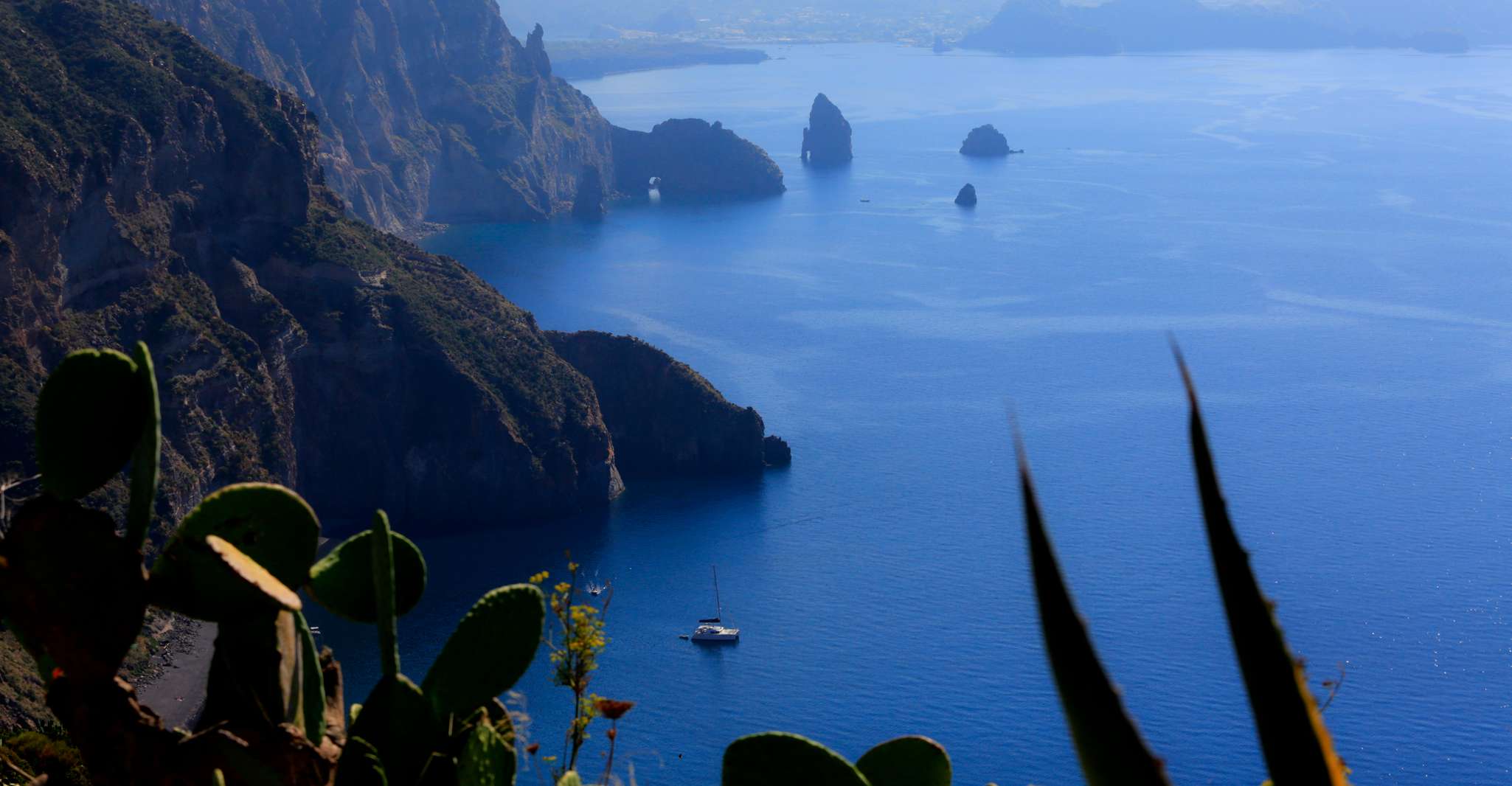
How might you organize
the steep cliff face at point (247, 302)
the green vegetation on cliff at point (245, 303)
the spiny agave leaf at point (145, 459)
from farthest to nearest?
the steep cliff face at point (247, 302) < the green vegetation on cliff at point (245, 303) < the spiny agave leaf at point (145, 459)

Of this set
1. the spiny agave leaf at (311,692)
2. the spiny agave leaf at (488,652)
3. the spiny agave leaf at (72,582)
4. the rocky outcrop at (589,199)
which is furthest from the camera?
the rocky outcrop at (589,199)

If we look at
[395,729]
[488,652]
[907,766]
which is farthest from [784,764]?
[395,729]

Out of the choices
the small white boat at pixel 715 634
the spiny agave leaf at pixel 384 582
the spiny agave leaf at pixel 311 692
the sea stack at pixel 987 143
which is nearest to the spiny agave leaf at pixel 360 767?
the spiny agave leaf at pixel 384 582

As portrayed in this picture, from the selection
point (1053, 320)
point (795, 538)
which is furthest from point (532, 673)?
point (1053, 320)

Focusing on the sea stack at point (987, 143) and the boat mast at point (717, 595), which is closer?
the boat mast at point (717, 595)

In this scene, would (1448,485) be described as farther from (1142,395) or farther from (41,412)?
(41,412)

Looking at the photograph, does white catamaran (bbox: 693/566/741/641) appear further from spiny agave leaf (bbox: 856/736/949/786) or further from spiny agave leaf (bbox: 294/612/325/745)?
spiny agave leaf (bbox: 294/612/325/745)

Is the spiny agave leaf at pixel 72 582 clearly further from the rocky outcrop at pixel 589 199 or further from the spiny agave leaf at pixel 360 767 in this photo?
the rocky outcrop at pixel 589 199
